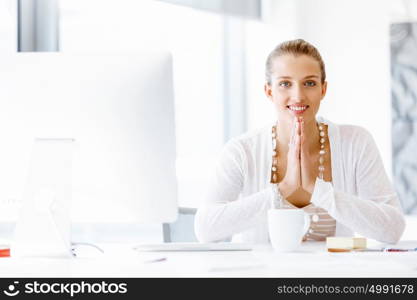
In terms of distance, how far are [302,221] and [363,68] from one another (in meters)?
2.88

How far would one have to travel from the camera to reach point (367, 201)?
199 cm

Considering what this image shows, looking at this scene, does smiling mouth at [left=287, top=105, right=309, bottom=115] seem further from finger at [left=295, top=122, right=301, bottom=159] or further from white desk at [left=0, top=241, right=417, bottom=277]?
white desk at [left=0, top=241, right=417, bottom=277]

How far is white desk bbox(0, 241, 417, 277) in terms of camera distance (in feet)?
4.00

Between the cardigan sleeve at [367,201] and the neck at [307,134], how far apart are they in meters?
0.14

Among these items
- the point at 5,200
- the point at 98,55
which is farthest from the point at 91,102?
the point at 5,200

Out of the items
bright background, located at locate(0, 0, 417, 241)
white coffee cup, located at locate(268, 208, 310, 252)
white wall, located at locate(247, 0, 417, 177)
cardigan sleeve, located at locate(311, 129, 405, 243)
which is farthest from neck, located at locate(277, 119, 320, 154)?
white wall, located at locate(247, 0, 417, 177)

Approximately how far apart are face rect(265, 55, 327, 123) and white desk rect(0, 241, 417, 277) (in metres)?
0.80

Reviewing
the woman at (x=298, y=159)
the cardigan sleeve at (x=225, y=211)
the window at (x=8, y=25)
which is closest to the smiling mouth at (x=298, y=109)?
the woman at (x=298, y=159)

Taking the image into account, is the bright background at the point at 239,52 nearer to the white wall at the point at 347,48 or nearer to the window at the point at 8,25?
the white wall at the point at 347,48

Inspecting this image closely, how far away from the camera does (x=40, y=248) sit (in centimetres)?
149

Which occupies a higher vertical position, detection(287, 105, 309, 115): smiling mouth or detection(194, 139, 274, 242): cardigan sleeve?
detection(287, 105, 309, 115): smiling mouth

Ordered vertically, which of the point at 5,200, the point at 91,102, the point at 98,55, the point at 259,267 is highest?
the point at 98,55

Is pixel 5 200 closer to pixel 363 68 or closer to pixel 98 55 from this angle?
pixel 98 55

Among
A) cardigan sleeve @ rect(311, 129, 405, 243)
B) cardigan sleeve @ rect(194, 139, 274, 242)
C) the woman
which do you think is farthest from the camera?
the woman
